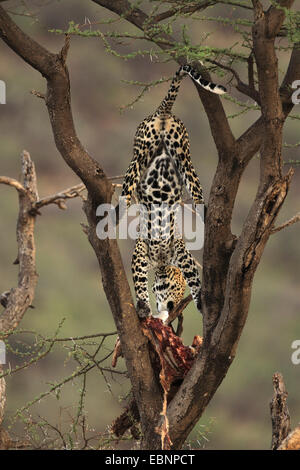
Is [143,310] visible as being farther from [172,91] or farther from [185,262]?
[172,91]

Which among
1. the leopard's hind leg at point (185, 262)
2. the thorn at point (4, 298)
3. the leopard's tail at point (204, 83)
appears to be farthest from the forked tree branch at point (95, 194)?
the thorn at point (4, 298)

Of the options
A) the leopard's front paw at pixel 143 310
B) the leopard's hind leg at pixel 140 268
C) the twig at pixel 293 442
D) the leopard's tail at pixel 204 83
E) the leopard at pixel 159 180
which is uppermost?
the leopard's tail at pixel 204 83

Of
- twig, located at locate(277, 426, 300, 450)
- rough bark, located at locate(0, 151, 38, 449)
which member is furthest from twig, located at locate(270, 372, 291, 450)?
rough bark, located at locate(0, 151, 38, 449)

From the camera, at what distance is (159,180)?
3.44m

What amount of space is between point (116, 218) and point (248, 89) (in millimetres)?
920

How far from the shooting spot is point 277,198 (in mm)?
3340

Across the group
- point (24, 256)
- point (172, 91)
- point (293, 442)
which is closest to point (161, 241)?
point (172, 91)

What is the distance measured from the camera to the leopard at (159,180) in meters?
3.45

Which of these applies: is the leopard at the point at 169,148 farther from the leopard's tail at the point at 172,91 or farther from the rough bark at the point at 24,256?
the rough bark at the point at 24,256

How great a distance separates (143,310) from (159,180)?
0.67m

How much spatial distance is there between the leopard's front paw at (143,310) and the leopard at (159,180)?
68 mm

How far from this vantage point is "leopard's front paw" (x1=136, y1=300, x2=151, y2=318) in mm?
3704
